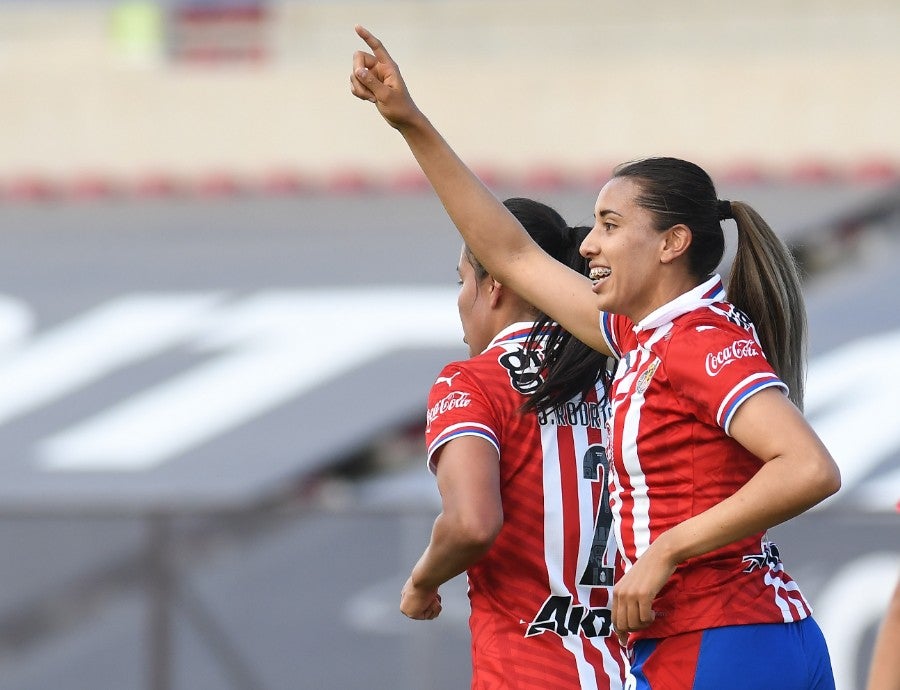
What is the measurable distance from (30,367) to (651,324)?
7.85 m

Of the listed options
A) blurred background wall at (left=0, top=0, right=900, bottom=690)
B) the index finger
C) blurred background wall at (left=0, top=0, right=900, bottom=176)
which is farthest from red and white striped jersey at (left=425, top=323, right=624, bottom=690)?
blurred background wall at (left=0, top=0, right=900, bottom=176)

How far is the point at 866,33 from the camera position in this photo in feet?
35.8

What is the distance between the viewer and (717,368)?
217 cm

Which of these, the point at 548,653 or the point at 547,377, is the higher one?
the point at 547,377

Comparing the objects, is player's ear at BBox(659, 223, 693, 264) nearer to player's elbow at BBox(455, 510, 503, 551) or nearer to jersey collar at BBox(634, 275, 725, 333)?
jersey collar at BBox(634, 275, 725, 333)

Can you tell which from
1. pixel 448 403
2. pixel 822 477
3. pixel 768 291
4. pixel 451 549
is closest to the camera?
pixel 822 477

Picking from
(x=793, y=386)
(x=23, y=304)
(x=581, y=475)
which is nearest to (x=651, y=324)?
(x=793, y=386)

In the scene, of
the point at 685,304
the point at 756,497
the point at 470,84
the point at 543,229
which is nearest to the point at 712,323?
the point at 685,304

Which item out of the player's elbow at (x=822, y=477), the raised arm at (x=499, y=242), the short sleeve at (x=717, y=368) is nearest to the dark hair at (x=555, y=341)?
the raised arm at (x=499, y=242)

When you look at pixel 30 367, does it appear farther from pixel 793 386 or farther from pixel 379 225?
pixel 793 386

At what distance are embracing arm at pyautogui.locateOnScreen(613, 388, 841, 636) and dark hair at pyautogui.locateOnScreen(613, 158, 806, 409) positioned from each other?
273 mm

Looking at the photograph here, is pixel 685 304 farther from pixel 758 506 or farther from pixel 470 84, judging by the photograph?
pixel 470 84

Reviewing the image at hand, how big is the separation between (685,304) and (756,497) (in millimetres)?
371

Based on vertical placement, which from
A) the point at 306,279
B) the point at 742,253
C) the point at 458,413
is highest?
the point at 306,279
